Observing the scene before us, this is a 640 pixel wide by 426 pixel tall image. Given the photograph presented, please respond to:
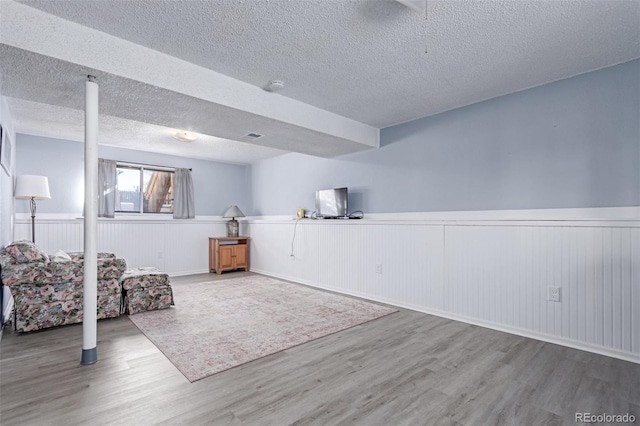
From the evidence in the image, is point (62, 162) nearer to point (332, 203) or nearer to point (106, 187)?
point (106, 187)

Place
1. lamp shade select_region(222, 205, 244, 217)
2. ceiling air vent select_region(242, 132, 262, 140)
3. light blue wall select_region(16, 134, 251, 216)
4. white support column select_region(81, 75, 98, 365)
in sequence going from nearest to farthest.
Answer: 1. white support column select_region(81, 75, 98, 365)
2. ceiling air vent select_region(242, 132, 262, 140)
3. light blue wall select_region(16, 134, 251, 216)
4. lamp shade select_region(222, 205, 244, 217)

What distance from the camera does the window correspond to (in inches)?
227

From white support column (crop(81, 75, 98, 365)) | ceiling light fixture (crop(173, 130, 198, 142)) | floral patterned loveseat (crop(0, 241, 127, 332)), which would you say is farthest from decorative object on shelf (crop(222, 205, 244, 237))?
white support column (crop(81, 75, 98, 365))

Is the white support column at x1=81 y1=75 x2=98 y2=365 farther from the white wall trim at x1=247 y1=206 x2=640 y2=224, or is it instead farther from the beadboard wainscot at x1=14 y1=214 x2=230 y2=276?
the beadboard wainscot at x1=14 y1=214 x2=230 y2=276

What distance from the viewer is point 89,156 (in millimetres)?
2367

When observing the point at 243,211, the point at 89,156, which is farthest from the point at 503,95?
the point at 243,211

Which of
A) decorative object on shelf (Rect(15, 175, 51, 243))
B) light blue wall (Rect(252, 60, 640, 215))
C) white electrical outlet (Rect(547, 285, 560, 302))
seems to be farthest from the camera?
decorative object on shelf (Rect(15, 175, 51, 243))

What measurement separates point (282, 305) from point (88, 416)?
238cm

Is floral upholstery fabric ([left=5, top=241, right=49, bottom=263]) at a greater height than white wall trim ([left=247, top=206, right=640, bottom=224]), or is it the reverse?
white wall trim ([left=247, top=206, right=640, bottom=224])

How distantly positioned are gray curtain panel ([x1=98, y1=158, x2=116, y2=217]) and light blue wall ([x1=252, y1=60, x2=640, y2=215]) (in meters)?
4.22

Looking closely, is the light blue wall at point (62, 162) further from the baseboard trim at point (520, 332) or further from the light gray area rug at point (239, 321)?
the baseboard trim at point (520, 332)

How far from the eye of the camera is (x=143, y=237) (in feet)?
18.8

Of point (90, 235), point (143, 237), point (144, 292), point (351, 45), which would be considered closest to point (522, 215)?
point (351, 45)

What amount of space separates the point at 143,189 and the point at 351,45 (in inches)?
208
